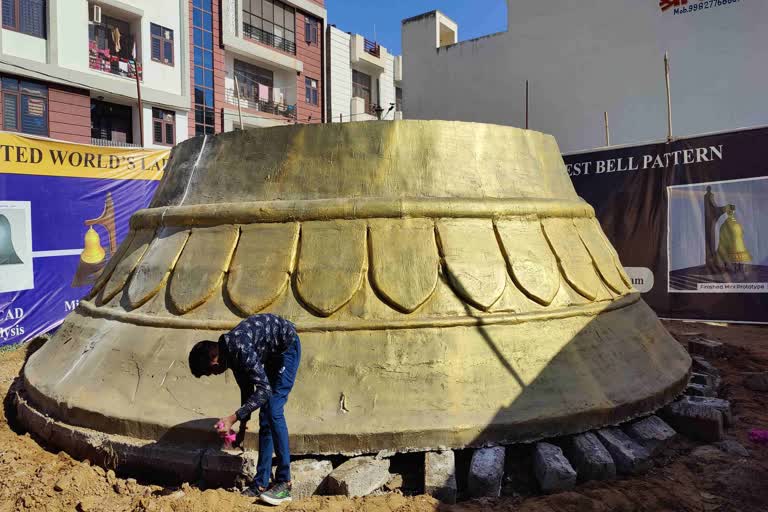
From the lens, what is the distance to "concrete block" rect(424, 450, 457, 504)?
3.35m

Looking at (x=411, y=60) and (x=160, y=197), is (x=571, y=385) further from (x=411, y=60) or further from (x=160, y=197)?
(x=411, y=60)

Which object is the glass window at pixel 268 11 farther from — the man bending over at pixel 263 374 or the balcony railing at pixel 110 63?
the man bending over at pixel 263 374

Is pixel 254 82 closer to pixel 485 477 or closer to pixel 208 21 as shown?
pixel 208 21

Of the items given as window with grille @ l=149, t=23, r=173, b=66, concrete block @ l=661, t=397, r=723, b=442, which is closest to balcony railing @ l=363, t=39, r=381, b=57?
window with grille @ l=149, t=23, r=173, b=66

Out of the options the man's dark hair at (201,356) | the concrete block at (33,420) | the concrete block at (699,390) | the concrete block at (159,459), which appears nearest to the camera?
the man's dark hair at (201,356)

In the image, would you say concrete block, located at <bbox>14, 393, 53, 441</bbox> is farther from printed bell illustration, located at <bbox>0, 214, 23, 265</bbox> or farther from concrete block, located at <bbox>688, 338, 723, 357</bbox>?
concrete block, located at <bbox>688, 338, 723, 357</bbox>

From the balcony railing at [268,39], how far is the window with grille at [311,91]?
66.2 inches

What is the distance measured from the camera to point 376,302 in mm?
4090

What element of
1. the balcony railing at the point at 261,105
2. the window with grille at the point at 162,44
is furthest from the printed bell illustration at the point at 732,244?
the balcony railing at the point at 261,105

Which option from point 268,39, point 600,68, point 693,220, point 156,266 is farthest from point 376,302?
point 268,39

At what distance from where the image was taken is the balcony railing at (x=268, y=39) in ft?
83.2

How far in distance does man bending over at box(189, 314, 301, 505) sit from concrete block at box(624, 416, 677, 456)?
95.4 inches

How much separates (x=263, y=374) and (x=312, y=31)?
2842 cm

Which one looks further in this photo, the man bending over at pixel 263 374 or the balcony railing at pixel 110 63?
the balcony railing at pixel 110 63
